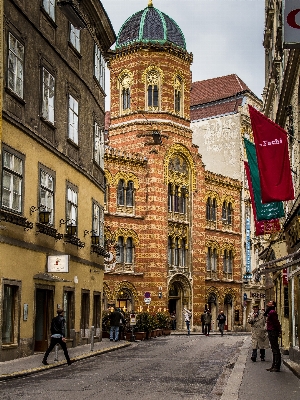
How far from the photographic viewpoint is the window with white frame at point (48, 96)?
75.0 feet

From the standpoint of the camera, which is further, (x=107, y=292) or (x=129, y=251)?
(x=129, y=251)

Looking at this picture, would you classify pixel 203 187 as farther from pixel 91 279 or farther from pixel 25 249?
pixel 25 249

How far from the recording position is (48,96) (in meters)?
23.4

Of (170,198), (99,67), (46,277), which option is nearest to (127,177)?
(170,198)

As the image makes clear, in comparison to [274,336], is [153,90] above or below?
above

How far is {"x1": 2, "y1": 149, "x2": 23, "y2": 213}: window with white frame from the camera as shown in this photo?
62.8 feet

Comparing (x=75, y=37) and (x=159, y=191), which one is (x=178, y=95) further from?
(x=75, y=37)

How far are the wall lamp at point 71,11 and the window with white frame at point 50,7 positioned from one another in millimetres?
226

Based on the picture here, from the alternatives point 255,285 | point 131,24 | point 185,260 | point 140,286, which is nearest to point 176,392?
point 140,286

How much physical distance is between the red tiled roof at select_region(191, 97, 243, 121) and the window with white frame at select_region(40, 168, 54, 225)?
46977 mm

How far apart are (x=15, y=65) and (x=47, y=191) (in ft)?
15.0

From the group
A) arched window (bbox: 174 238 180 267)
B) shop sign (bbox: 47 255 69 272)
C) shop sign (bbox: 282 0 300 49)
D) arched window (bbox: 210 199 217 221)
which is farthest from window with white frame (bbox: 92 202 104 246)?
arched window (bbox: 210 199 217 221)

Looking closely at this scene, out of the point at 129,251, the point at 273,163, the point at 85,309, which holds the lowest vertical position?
the point at 85,309

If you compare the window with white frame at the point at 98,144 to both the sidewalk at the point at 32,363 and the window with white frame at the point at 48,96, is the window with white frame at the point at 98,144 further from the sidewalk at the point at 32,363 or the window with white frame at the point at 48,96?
the sidewalk at the point at 32,363
